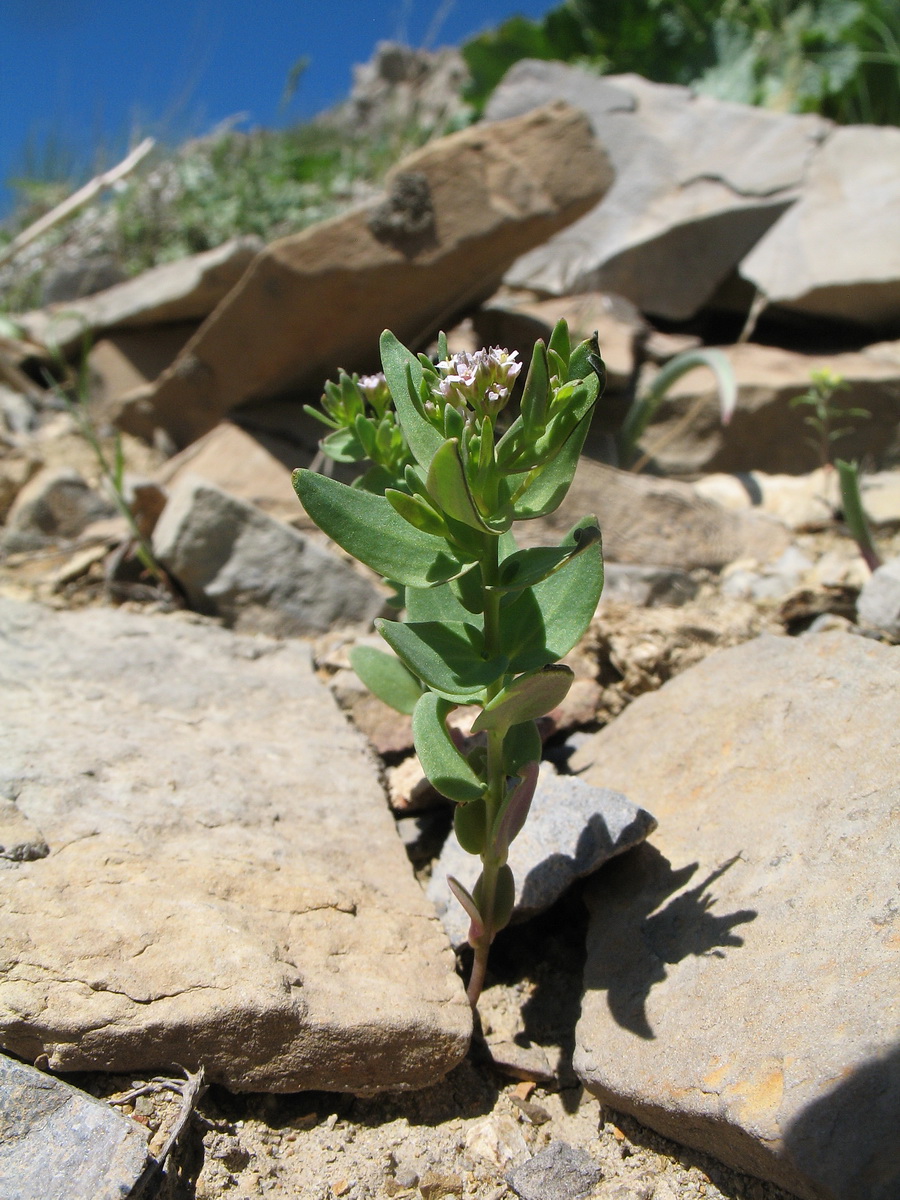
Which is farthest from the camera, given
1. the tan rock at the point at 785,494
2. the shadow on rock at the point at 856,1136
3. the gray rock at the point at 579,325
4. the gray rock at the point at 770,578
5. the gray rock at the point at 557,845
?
the gray rock at the point at 579,325

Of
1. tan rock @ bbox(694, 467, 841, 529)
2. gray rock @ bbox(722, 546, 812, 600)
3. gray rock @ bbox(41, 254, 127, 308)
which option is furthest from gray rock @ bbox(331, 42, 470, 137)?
gray rock @ bbox(722, 546, 812, 600)

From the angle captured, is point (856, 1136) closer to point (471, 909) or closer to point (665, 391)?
point (471, 909)

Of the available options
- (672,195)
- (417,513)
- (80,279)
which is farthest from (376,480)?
(80,279)

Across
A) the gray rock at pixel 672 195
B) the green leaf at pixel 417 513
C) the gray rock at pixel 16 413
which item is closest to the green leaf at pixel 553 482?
the green leaf at pixel 417 513

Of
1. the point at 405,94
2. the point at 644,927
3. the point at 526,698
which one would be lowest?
the point at 644,927

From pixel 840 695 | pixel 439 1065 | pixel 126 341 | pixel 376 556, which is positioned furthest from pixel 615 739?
pixel 126 341

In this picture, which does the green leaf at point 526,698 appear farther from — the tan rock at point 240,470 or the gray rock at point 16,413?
the gray rock at point 16,413
